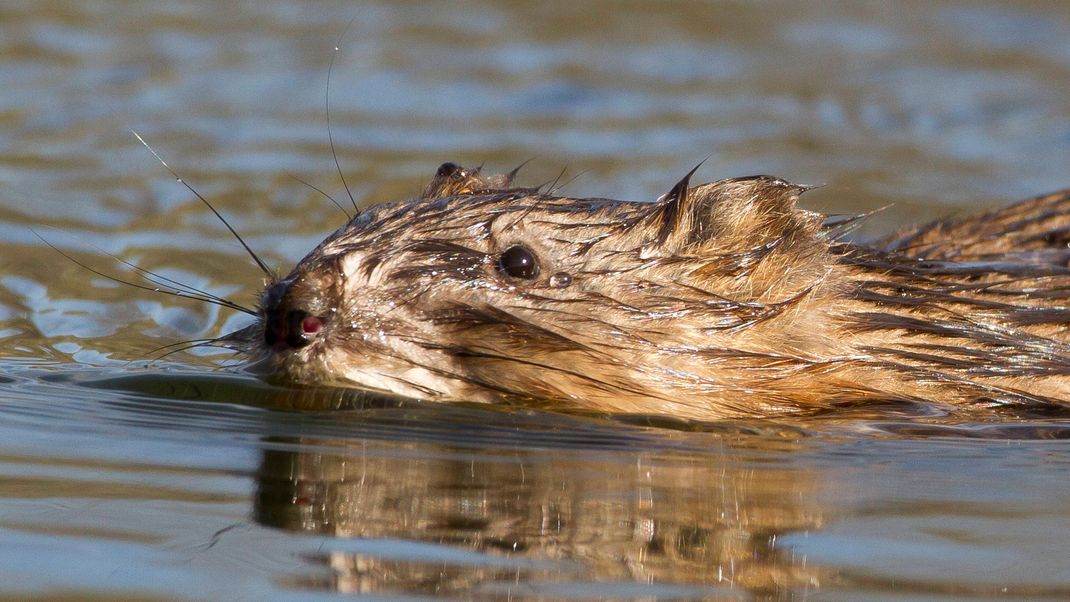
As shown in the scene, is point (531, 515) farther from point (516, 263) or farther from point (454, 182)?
point (454, 182)

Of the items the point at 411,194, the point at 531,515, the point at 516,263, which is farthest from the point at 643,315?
the point at 411,194

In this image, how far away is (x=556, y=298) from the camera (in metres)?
5.33

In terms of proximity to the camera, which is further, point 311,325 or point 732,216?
point 732,216

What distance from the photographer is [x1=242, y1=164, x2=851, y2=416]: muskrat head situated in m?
5.14

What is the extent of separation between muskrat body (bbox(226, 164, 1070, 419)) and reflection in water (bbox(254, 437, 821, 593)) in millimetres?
445

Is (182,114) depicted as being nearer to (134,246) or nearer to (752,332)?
(134,246)

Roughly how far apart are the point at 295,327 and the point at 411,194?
193 inches

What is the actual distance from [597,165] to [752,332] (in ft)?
16.9

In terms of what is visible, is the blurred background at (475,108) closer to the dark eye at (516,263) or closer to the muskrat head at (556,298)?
the muskrat head at (556,298)

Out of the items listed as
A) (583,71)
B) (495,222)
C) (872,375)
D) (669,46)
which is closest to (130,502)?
(495,222)

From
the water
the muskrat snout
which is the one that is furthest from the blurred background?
the muskrat snout

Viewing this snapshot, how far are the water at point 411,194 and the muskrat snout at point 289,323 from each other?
20cm

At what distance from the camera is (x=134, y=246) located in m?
8.58

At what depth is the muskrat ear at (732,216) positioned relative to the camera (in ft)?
18.2
